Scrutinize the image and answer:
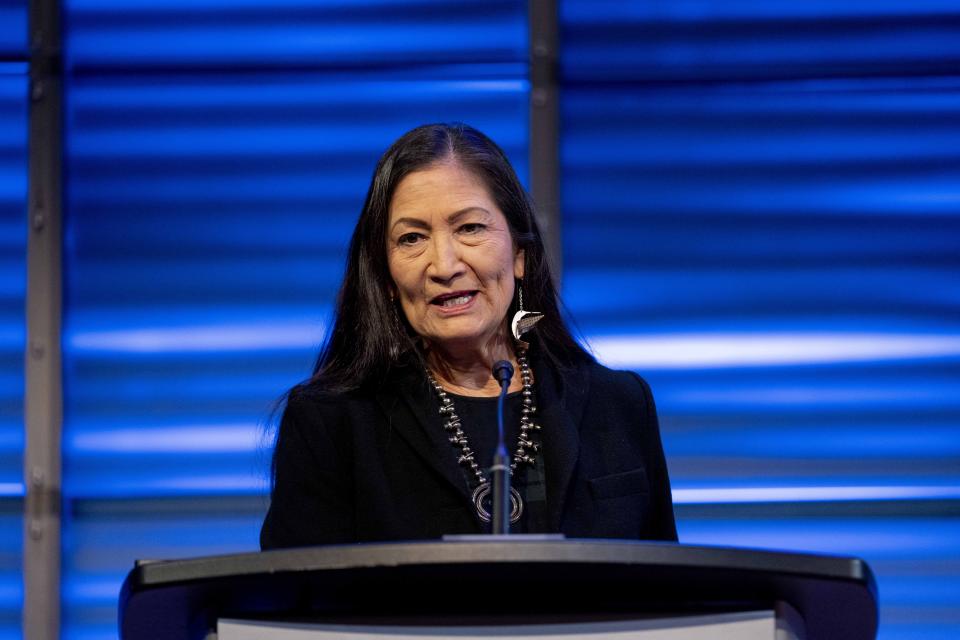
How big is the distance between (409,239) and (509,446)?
1.41 feet

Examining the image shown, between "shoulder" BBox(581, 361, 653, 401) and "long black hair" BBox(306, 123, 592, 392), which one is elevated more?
"long black hair" BBox(306, 123, 592, 392)

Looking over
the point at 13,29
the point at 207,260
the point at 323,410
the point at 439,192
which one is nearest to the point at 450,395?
the point at 323,410


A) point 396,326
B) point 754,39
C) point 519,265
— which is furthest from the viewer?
point 754,39

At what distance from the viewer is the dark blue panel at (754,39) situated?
11.8 ft

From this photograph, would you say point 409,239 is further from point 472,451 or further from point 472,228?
point 472,451

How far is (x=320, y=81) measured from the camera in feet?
12.1

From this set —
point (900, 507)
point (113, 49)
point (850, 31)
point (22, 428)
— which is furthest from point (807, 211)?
point (22, 428)

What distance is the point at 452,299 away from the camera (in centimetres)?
216

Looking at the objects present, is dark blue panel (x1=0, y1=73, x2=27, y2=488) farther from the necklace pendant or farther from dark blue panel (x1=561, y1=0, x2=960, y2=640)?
the necklace pendant

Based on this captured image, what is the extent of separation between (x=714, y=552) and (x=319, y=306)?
8.71ft

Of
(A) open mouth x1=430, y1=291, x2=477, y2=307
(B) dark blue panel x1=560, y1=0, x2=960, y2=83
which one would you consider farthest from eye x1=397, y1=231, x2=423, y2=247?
(B) dark blue panel x1=560, y1=0, x2=960, y2=83

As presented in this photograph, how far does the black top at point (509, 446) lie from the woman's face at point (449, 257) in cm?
12

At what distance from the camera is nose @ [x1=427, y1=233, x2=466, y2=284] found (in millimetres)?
2131

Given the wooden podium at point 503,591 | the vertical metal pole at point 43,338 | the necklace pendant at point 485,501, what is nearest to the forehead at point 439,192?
the necklace pendant at point 485,501
